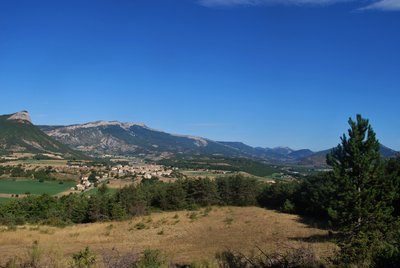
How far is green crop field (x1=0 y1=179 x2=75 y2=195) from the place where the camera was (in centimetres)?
9512

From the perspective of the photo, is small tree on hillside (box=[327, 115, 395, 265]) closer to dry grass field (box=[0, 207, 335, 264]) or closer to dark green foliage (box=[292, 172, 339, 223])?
dry grass field (box=[0, 207, 335, 264])

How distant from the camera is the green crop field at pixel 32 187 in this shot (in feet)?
312

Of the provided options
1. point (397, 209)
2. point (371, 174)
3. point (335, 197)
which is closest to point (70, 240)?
point (335, 197)

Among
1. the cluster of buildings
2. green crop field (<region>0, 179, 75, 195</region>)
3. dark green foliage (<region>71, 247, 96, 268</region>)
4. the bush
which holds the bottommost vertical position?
green crop field (<region>0, 179, 75, 195</region>)

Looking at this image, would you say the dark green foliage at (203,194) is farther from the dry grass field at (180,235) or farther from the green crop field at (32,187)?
the green crop field at (32,187)

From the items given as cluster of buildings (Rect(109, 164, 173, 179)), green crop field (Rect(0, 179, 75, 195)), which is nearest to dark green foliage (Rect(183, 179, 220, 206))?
green crop field (Rect(0, 179, 75, 195))

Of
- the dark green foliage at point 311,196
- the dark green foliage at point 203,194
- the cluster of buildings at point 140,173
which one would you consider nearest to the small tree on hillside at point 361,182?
the dark green foliage at point 311,196

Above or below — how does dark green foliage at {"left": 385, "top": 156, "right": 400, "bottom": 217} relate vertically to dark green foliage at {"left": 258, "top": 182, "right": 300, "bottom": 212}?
above

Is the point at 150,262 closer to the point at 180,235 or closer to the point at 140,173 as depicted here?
the point at 180,235

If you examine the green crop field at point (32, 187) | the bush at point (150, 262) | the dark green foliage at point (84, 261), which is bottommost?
the green crop field at point (32, 187)

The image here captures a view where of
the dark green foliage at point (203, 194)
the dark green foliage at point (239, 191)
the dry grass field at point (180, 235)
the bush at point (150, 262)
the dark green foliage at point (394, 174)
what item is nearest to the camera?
the bush at point (150, 262)

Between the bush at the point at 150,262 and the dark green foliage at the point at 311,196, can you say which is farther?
the dark green foliage at the point at 311,196

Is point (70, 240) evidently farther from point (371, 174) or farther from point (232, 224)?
point (371, 174)

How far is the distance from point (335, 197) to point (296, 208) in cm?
2535
